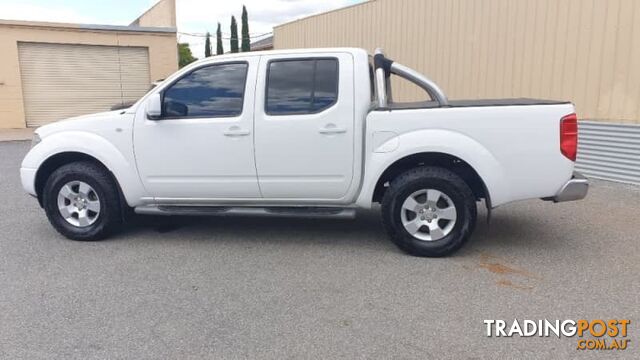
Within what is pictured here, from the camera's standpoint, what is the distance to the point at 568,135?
14.5 feet

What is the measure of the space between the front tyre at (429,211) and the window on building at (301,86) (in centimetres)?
107

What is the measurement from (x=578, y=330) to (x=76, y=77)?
778 inches

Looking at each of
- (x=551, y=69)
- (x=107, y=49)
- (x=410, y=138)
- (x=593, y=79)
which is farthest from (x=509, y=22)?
(x=107, y=49)

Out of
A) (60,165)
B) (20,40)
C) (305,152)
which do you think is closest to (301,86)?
(305,152)

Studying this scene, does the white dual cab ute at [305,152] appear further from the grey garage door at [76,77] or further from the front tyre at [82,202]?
the grey garage door at [76,77]

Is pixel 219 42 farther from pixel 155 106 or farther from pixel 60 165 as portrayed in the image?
pixel 155 106

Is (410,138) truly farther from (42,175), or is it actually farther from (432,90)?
(42,175)

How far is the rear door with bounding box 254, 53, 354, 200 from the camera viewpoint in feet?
15.9

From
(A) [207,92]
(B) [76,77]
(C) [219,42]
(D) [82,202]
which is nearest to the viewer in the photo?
(A) [207,92]

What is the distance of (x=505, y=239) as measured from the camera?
5.36m

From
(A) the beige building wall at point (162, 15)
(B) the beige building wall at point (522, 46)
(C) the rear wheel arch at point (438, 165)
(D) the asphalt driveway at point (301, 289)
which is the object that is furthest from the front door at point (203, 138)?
(A) the beige building wall at point (162, 15)

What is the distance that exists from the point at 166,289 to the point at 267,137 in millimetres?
1683

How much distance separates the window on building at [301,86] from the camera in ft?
16.1

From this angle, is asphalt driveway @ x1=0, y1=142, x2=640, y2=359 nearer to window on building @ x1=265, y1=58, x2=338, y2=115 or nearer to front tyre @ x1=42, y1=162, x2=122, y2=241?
front tyre @ x1=42, y1=162, x2=122, y2=241
